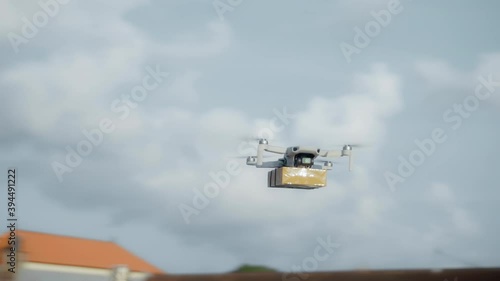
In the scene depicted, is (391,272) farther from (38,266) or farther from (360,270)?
(38,266)

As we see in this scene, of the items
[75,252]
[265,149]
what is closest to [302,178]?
[265,149]

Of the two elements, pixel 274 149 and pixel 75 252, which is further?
pixel 274 149

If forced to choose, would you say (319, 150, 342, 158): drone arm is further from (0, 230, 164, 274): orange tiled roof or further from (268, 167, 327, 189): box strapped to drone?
(0, 230, 164, 274): orange tiled roof

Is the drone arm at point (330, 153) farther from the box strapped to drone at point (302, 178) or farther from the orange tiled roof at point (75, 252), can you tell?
the orange tiled roof at point (75, 252)

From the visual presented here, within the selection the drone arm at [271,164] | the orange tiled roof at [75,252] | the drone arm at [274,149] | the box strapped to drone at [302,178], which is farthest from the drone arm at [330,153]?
the orange tiled roof at [75,252]

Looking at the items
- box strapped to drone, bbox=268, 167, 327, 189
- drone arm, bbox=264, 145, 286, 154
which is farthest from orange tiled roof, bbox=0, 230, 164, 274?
drone arm, bbox=264, 145, 286, 154

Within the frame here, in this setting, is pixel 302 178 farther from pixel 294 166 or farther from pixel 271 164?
pixel 271 164
